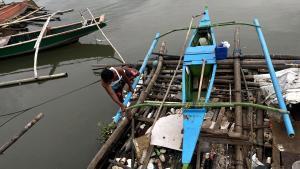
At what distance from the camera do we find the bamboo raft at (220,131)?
229 inches

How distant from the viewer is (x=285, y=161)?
5.62m

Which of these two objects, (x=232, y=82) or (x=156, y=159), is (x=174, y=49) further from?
(x=156, y=159)

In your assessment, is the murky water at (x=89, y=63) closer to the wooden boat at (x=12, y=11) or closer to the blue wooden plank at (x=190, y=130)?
the wooden boat at (x=12, y=11)

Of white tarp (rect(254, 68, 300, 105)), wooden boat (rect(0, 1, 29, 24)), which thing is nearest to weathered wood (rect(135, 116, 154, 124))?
white tarp (rect(254, 68, 300, 105))

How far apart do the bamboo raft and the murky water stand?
1581 mm

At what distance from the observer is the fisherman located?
6.25 m

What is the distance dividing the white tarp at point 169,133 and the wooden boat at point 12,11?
44.8 ft

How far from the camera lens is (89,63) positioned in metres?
13.4

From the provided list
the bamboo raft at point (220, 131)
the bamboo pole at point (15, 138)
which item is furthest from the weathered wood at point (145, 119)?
the bamboo pole at point (15, 138)

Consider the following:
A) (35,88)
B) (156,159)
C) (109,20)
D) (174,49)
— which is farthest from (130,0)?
(156,159)

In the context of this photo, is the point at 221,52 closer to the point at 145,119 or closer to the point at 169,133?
the point at 145,119

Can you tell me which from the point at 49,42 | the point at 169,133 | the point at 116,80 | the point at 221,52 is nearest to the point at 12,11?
the point at 49,42

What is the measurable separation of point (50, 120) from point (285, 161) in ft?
22.2

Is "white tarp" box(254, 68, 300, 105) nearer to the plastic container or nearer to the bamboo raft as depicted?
the bamboo raft
